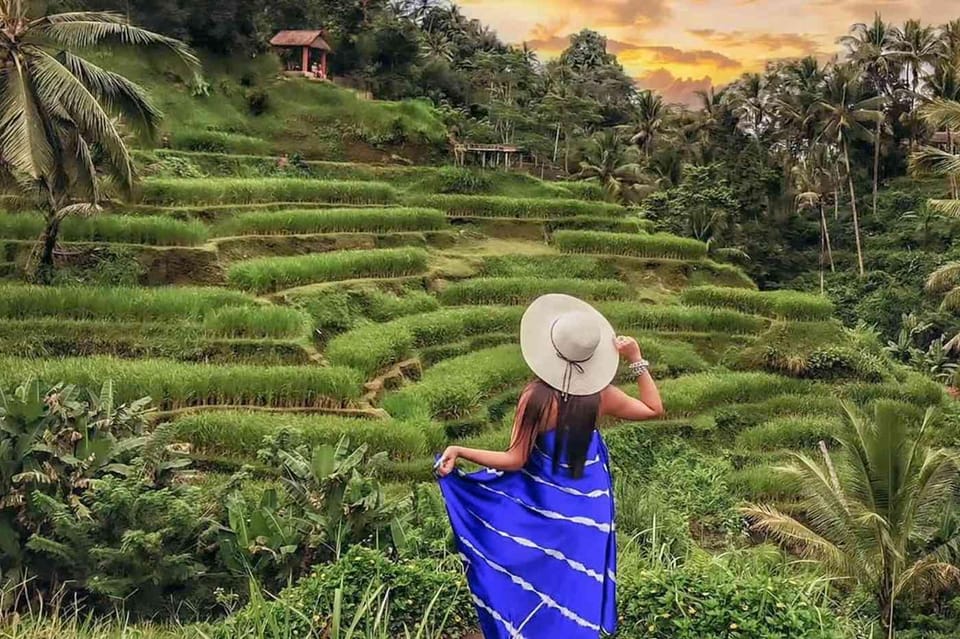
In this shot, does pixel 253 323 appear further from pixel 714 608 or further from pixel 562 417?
pixel 714 608

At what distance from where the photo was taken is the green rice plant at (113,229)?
965 centimetres

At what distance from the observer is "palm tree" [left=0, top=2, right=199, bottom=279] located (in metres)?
7.54

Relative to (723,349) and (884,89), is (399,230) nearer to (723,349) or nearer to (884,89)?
(723,349)

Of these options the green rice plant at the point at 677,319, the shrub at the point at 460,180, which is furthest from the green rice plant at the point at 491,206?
the green rice plant at the point at 677,319

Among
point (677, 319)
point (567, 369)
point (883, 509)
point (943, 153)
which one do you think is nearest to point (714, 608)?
point (567, 369)

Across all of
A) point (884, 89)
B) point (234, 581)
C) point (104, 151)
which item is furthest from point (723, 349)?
point (884, 89)

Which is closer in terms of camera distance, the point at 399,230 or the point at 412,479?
the point at 412,479

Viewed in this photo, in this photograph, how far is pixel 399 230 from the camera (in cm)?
1383

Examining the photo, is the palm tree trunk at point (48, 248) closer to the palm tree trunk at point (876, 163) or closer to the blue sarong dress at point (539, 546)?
the blue sarong dress at point (539, 546)

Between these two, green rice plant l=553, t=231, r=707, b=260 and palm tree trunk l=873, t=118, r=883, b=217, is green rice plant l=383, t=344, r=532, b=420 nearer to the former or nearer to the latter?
green rice plant l=553, t=231, r=707, b=260

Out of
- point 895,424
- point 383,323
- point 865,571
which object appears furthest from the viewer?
point 383,323

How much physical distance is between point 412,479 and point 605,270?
8597 millimetres

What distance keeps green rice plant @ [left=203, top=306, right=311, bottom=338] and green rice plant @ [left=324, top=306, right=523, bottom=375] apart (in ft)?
1.81

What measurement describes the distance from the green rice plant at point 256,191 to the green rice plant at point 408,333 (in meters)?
3.93
